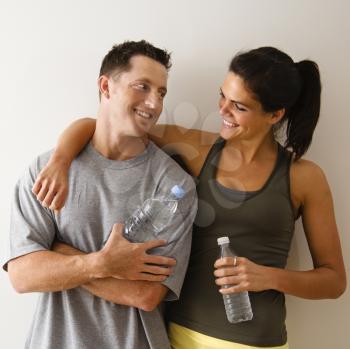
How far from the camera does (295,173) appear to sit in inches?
53.4

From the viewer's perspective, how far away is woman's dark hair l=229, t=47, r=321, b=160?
1.27 metres

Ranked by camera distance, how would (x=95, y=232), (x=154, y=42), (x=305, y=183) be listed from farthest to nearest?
1. (x=154, y=42)
2. (x=305, y=183)
3. (x=95, y=232)

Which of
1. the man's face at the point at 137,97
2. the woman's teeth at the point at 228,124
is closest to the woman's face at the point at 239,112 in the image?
the woman's teeth at the point at 228,124

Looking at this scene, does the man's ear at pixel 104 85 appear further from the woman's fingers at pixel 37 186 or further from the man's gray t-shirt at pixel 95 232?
the woman's fingers at pixel 37 186

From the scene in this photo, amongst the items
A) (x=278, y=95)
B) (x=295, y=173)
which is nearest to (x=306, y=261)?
(x=295, y=173)

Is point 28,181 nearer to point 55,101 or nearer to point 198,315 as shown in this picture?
point 55,101

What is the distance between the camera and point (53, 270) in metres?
1.13

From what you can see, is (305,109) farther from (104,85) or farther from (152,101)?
(104,85)

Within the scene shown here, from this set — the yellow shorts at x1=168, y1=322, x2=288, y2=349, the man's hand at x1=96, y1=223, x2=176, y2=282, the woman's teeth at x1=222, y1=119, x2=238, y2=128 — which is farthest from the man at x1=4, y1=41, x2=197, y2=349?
the woman's teeth at x1=222, y1=119, x2=238, y2=128

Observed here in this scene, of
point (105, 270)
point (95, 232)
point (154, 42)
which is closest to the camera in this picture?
point (105, 270)

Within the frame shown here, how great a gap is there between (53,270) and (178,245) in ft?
1.13

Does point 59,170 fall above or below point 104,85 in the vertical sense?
below

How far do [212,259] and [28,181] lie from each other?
60 cm

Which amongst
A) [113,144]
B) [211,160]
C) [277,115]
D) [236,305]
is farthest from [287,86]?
[236,305]
